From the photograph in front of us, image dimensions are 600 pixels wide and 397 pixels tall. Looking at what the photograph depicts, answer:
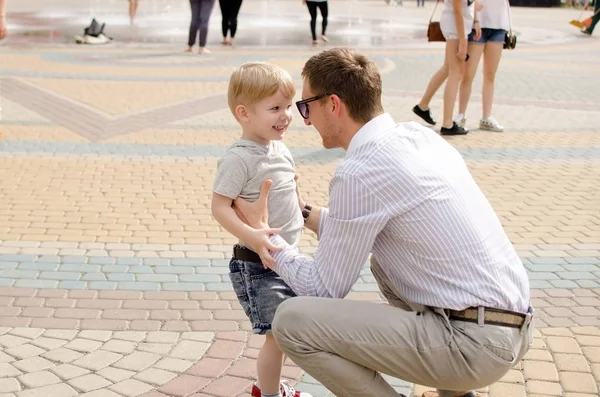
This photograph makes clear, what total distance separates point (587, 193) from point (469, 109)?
12.6 feet

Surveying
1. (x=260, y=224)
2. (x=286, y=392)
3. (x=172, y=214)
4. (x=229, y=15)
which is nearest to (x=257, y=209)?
(x=260, y=224)

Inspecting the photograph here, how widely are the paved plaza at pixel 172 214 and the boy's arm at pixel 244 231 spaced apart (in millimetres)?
784

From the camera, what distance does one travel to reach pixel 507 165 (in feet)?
25.9

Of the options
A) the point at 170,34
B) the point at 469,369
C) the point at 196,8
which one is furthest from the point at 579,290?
the point at 170,34

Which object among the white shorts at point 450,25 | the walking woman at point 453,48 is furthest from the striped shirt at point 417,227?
the white shorts at point 450,25

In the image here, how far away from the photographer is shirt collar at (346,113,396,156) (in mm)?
2987

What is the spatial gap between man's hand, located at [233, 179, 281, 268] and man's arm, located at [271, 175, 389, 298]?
2.7 inches

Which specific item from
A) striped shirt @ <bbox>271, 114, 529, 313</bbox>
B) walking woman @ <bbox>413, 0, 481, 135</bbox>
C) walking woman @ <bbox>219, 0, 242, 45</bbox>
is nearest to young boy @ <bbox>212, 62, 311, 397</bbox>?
striped shirt @ <bbox>271, 114, 529, 313</bbox>

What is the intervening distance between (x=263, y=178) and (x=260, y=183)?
0.02m

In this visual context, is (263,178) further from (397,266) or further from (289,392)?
(289,392)

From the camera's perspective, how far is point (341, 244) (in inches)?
116

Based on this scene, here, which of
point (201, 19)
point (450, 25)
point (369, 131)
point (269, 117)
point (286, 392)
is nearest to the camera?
point (369, 131)

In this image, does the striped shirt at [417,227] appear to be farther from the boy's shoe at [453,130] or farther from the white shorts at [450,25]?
the boy's shoe at [453,130]

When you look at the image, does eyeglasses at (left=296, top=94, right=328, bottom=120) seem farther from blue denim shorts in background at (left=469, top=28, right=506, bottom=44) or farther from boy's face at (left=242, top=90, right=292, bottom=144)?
blue denim shorts in background at (left=469, top=28, right=506, bottom=44)
